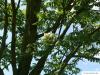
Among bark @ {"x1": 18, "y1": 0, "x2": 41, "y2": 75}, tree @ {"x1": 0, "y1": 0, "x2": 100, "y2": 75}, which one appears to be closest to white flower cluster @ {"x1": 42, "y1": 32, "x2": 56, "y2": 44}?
tree @ {"x1": 0, "y1": 0, "x2": 100, "y2": 75}

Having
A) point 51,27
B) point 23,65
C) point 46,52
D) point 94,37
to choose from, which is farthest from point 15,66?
point 94,37

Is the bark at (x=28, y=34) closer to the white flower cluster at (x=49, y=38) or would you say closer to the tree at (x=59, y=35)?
the tree at (x=59, y=35)

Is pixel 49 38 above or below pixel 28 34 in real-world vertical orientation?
below

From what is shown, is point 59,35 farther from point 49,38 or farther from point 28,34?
point 28,34

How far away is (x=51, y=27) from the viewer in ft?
45.0

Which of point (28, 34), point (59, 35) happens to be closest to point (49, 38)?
point (59, 35)

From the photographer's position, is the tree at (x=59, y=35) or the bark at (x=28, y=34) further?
the bark at (x=28, y=34)

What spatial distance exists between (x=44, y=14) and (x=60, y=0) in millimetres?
663

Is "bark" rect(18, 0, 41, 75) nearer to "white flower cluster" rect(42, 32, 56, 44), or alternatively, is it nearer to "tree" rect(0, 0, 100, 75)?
"tree" rect(0, 0, 100, 75)

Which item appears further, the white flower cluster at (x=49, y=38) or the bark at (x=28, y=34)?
the bark at (x=28, y=34)

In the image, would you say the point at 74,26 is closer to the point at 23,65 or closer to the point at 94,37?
the point at 94,37

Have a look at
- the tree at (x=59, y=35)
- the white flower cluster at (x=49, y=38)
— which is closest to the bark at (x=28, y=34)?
the tree at (x=59, y=35)

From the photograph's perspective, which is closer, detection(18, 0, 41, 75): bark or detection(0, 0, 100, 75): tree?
detection(0, 0, 100, 75): tree

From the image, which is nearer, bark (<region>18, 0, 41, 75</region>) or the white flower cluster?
the white flower cluster
